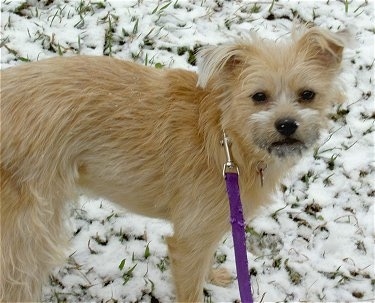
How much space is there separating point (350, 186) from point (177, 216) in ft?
5.42

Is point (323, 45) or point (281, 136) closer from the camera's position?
point (281, 136)

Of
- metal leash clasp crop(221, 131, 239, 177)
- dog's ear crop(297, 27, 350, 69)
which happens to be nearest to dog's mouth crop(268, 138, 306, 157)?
metal leash clasp crop(221, 131, 239, 177)

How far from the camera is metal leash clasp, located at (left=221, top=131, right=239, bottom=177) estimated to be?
2676 mm

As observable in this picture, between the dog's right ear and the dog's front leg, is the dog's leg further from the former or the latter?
the dog's right ear

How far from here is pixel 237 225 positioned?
262 centimetres

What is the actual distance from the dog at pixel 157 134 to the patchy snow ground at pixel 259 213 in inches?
22.6

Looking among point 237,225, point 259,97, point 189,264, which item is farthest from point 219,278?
point 259,97

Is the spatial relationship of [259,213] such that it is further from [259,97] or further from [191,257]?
[259,97]

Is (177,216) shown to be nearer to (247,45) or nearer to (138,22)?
(247,45)

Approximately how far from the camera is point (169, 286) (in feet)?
11.6

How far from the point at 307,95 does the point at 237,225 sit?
27.1 inches

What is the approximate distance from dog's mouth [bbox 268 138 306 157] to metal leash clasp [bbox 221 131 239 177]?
0.59 feet

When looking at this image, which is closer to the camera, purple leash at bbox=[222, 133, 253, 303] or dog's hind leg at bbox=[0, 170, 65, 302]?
purple leash at bbox=[222, 133, 253, 303]

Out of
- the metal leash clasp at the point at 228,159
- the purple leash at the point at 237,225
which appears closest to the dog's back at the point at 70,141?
the metal leash clasp at the point at 228,159
